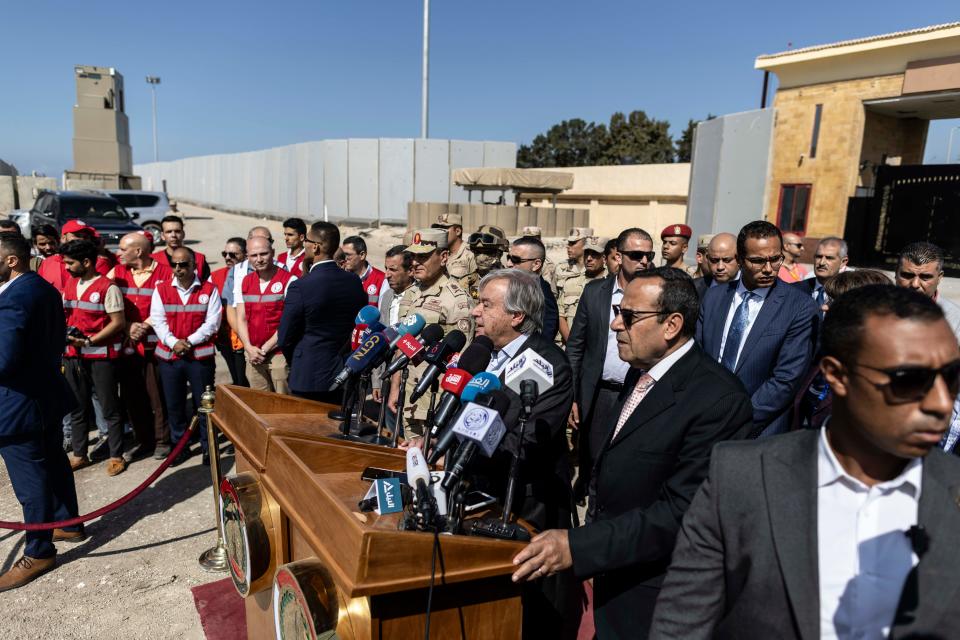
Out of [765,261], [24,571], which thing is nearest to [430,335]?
[765,261]

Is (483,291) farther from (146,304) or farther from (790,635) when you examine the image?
(146,304)

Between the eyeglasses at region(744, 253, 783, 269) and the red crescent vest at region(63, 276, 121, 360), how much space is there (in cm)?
501

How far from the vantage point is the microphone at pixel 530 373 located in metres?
2.35

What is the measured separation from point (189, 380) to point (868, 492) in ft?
17.7

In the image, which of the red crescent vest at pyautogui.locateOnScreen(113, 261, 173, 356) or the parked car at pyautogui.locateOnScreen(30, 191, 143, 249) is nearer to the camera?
the red crescent vest at pyautogui.locateOnScreen(113, 261, 173, 356)

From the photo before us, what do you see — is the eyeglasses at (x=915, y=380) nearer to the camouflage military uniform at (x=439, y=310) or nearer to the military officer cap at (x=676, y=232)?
the camouflage military uniform at (x=439, y=310)

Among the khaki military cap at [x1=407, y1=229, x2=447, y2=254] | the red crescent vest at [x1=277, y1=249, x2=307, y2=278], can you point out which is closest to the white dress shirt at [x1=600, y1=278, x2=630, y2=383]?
the khaki military cap at [x1=407, y1=229, x2=447, y2=254]

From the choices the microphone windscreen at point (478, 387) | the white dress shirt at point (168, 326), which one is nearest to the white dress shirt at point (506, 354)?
the microphone windscreen at point (478, 387)

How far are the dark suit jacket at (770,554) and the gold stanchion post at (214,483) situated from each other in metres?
2.75

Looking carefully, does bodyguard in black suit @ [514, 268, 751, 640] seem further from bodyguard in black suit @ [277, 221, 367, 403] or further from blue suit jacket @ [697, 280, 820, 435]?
bodyguard in black suit @ [277, 221, 367, 403]

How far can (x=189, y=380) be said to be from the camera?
18.2ft

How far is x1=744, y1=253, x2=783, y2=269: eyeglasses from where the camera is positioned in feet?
11.9

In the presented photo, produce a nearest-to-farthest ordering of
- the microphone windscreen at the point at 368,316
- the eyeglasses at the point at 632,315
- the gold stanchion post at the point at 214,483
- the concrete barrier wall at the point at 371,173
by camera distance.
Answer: the eyeglasses at the point at 632,315 → the microphone windscreen at the point at 368,316 → the gold stanchion post at the point at 214,483 → the concrete barrier wall at the point at 371,173

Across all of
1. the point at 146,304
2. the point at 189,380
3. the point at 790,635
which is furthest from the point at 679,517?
the point at 146,304
